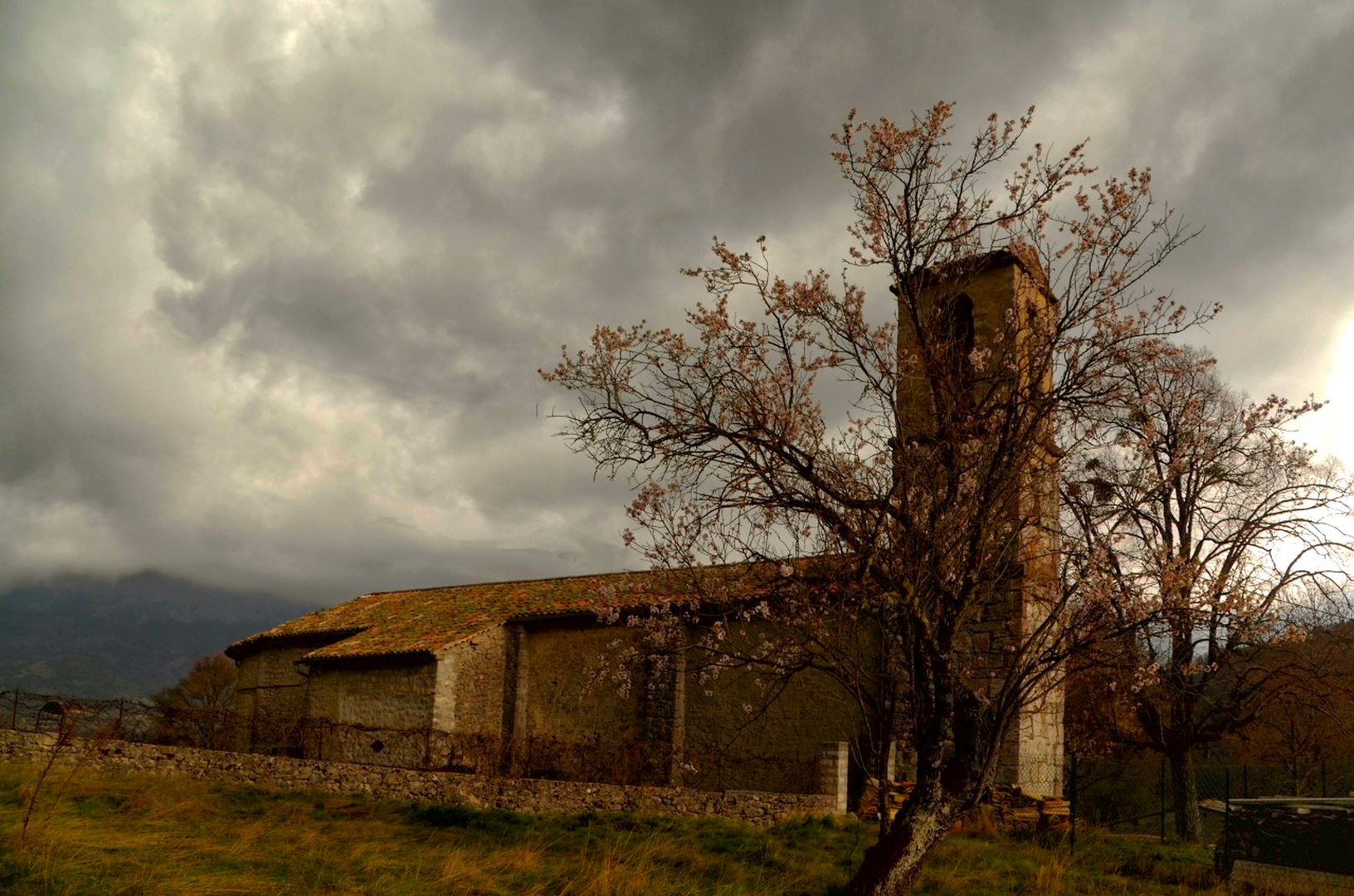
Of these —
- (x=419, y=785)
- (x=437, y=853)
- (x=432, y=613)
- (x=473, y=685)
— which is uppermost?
(x=432, y=613)

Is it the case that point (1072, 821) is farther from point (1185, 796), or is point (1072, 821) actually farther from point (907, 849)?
point (1185, 796)

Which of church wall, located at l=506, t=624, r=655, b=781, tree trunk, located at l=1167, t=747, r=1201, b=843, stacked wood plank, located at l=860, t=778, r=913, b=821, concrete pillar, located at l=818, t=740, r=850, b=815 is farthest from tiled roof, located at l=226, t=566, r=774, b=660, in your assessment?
tree trunk, located at l=1167, t=747, r=1201, b=843

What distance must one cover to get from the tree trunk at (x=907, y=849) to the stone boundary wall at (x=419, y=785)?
6.86m

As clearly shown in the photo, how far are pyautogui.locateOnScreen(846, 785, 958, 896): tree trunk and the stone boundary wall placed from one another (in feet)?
22.5

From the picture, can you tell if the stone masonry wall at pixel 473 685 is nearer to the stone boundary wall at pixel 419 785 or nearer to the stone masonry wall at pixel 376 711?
the stone masonry wall at pixel 376 711

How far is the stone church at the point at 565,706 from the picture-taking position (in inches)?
703

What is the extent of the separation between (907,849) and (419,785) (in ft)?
36.6

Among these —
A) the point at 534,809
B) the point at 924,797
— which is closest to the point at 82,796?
the point at 534,809

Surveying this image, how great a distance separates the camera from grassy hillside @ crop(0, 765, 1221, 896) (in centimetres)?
854

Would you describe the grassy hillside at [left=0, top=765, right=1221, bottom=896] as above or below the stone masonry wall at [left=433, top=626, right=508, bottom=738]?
below

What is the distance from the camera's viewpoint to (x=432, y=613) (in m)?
26.4

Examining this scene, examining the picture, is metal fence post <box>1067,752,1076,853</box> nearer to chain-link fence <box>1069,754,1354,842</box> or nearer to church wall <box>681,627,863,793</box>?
church wall <box>681,627,863,793</box>

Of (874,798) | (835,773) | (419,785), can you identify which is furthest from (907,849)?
(419,785)

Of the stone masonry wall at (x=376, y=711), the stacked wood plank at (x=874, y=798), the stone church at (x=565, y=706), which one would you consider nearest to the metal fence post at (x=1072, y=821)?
the stone church at (x=565, y=706)
